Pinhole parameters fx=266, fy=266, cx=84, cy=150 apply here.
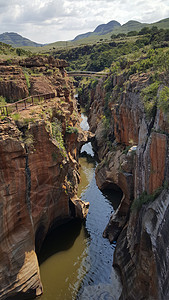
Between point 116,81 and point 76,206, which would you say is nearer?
point 76,206

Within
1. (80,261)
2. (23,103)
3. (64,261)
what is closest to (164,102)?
(23,103)

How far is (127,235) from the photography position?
52.9 feet

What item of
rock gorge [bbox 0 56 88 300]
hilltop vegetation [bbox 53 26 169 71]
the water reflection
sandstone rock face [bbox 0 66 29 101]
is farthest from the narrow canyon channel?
hilltop vegetation [bbox 53 26 169 71]

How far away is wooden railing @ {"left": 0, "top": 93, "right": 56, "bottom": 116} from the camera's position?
49.6 ft

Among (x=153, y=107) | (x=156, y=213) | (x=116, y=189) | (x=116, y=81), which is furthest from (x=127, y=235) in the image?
(x=116, y=81)

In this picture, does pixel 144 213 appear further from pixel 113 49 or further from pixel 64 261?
pixel 113 49

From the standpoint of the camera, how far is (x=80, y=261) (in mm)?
17359

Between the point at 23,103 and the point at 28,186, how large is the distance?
23.9ft

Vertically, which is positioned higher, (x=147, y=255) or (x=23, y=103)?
(x=23, y=103)

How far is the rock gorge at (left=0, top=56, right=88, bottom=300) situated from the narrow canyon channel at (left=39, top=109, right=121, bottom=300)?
0.90 meters

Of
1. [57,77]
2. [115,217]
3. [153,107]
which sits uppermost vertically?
[57,77]

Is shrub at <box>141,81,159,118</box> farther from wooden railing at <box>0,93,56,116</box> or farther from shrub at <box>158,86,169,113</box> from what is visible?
wooden railing at <box>0,93,56,116</box>

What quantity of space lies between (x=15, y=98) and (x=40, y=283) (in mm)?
12455

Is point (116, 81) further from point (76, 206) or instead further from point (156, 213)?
point (156, 213)
